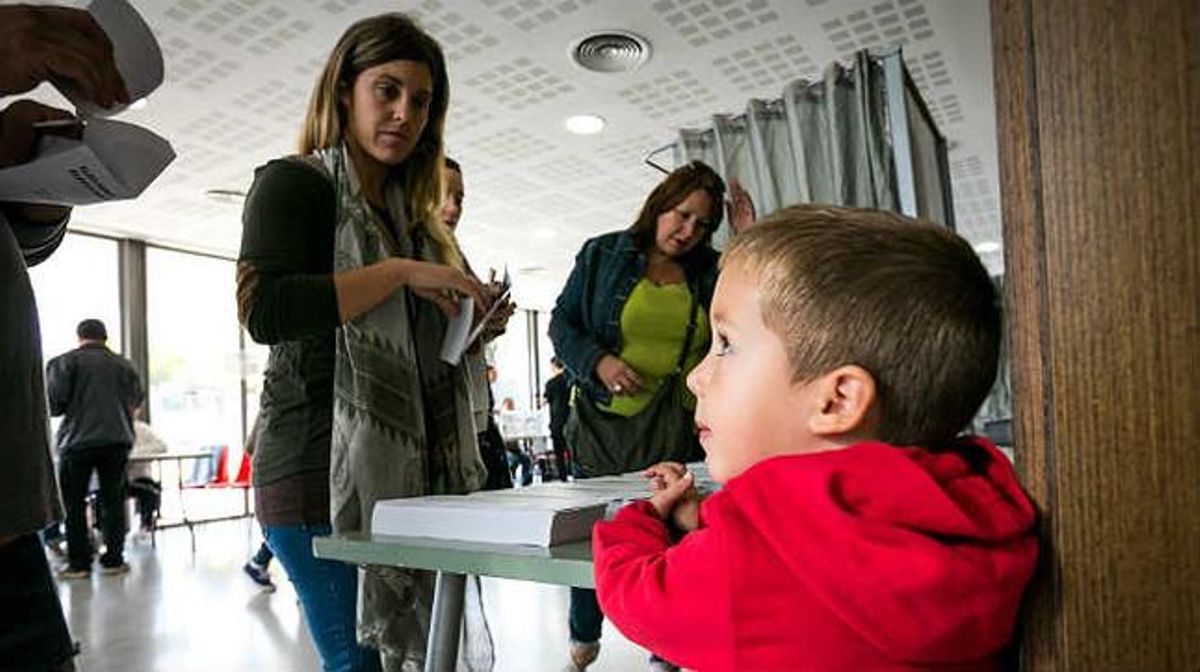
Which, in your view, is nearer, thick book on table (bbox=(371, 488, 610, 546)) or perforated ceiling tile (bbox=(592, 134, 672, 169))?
thick book on table (bbox=(371, 488, 610, 546))

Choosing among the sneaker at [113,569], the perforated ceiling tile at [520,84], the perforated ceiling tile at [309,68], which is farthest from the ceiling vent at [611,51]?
the sneaker at [113,569]

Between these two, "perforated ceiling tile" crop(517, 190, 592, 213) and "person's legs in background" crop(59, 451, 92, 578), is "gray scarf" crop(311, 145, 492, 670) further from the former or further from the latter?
"perforated ceiling tile" crop(517, 190, 592, 213)

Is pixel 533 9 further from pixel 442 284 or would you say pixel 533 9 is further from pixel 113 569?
pixel 113 569

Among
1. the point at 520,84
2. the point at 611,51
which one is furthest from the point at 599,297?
the point at 520,84

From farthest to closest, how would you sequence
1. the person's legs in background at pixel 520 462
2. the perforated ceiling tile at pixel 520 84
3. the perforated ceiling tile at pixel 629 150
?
1. the person's legs in background at pixel 520 462
2. the perforated ceiling tile at pixel 629 150
3. the perforated ceiling tile at pixel 520 84

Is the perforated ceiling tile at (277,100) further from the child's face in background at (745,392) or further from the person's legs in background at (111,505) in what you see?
the child's face in background at (745,392)

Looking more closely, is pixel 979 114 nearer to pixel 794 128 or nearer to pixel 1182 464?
pixel 794 128

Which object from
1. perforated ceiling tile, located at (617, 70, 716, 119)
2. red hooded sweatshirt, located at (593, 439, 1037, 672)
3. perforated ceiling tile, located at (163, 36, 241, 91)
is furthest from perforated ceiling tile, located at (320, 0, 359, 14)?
red hooded sweatshirt, located at (593, 439, 1037, 672)

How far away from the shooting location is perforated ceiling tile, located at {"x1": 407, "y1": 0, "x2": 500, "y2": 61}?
3234 mm

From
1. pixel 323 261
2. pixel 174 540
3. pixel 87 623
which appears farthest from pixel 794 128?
pixel 174 540

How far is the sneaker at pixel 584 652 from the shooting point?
2346 millimetres

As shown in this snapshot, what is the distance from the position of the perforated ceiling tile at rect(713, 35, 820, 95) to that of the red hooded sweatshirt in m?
3.38

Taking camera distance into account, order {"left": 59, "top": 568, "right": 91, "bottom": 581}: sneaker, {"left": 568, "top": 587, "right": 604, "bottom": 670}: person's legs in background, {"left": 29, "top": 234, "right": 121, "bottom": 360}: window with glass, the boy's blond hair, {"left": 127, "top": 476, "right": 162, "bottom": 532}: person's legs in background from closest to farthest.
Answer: the boy's blond hair
{"left": 568, "top": 587, "right": 604, "bottom": 670}: person's legs in background
{"left": 59, "top": 568, "right": 91, "bottom": 581}: sneaker
{"left": 127, "top": 476, "right": 162, "bottom": 532}: person's legs in background
{"left": 29, "top": 234, "right": 121, "bottom": 360}: window with glass

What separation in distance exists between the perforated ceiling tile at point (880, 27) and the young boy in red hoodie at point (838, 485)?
3114 millimetres
